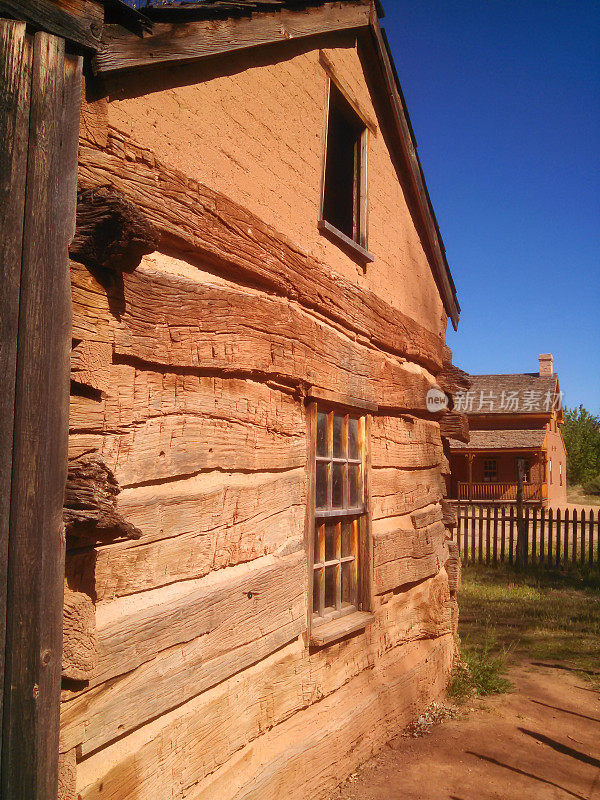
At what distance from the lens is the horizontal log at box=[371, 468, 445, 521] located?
5309 mm

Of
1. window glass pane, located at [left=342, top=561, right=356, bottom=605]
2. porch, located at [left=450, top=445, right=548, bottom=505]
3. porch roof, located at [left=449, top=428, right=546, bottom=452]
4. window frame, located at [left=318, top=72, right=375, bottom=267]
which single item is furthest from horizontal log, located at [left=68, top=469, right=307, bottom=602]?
porch roof, located at [left=449, top=428, right=546, bottom=452]

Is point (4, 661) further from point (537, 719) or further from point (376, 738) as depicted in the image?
point (537, 719)

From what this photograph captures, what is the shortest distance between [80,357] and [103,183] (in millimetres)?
774

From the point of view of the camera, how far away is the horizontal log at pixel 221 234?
9.11 ft

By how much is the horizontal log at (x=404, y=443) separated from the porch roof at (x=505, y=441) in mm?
21091

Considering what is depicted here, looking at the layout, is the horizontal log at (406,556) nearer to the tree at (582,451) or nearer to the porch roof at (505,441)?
the porch roof at (505,441)

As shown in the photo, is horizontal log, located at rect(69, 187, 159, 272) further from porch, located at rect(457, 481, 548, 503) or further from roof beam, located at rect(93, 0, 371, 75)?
porch, located at rect(457, 481, 548, 503)

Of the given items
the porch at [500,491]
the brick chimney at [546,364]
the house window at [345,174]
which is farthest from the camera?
the brick chimney at [546,364]

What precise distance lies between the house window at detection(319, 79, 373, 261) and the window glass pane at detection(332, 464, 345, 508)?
177 cm

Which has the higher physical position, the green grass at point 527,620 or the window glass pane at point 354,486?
the window glass pane at point 354,486

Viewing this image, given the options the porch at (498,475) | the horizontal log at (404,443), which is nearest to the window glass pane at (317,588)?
the horizontal log at (404,443)

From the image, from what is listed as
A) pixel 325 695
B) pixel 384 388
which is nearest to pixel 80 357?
pixel 325 695

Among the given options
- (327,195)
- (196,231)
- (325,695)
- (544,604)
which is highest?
(327,195)

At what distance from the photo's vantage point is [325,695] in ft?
14.1
